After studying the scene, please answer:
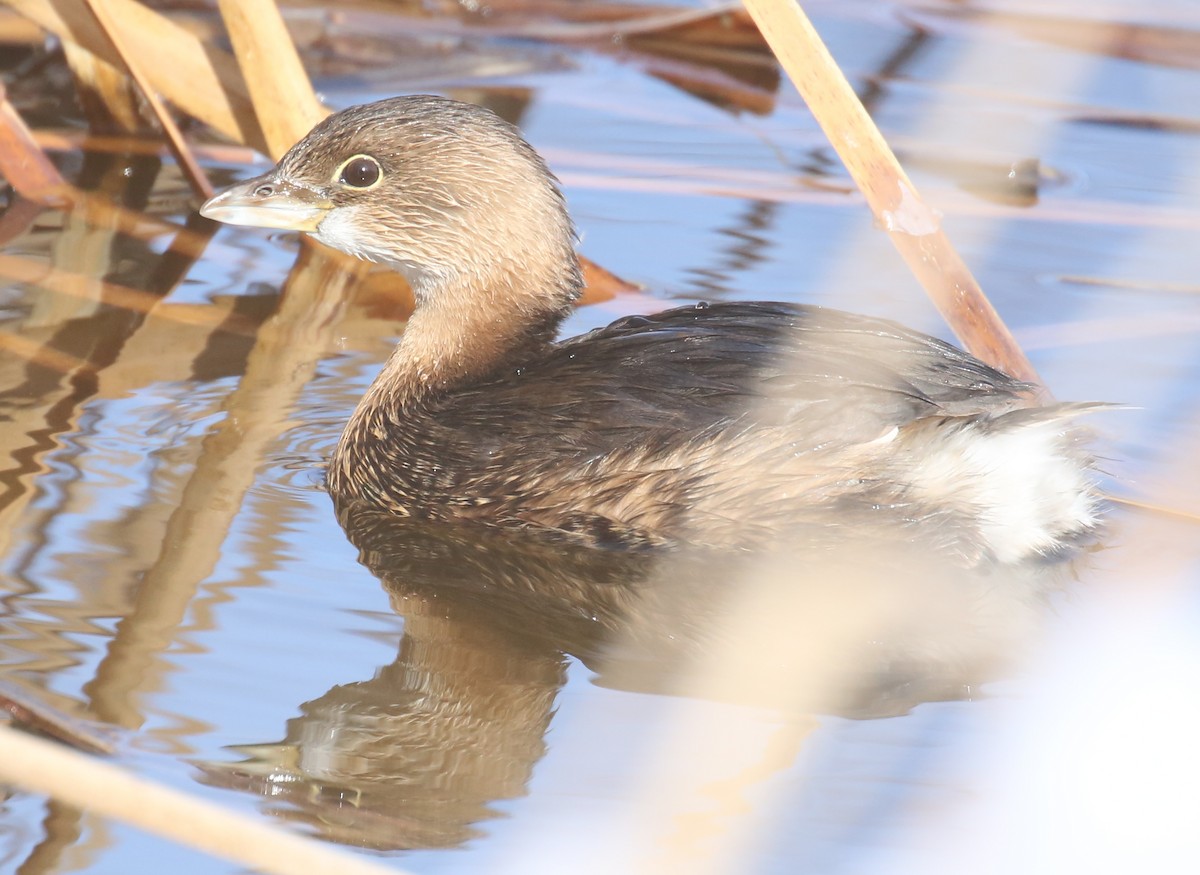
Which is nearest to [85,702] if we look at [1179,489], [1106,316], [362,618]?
[362,618]

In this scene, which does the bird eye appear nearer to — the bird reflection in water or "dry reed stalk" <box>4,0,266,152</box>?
the bird reflection in water

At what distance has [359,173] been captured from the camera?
4871mm

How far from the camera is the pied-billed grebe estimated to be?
4164 millimetres

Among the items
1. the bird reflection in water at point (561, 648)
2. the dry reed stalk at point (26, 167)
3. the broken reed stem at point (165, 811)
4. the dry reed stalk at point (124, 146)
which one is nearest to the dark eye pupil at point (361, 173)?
the bird reflection in water at point (561, 648)

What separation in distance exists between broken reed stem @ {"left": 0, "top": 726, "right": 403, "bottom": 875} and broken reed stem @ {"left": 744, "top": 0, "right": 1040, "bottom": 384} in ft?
8.35

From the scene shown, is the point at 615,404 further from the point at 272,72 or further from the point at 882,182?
the point at 272,72

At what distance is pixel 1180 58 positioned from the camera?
318 inches

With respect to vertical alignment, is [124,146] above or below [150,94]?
below

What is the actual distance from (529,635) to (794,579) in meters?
0.67

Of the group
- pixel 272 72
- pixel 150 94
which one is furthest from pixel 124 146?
pixel 272 72

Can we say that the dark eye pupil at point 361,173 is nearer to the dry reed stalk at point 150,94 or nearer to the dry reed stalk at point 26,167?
the dry reed stalk at point 150,94

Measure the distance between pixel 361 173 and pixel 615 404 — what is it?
1082 mm

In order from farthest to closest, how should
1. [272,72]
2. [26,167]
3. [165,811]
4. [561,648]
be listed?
[26,167] < [272,72] < [561,648] < [165,811]

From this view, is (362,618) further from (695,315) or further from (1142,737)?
(1142,737)
